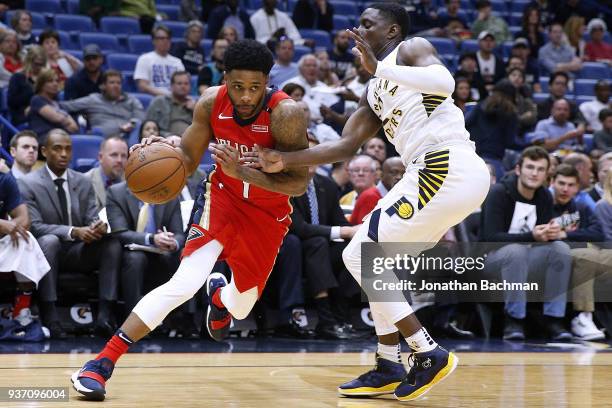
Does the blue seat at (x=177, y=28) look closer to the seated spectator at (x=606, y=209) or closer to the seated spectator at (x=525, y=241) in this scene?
the seated spectator at (x=525, y=241)

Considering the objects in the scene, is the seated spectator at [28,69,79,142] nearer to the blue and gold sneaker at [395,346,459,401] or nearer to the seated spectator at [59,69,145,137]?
the seated spectator at [59,69,145,137]

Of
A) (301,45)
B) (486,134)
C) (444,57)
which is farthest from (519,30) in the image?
(486,134)

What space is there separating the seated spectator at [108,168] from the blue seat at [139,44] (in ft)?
14.5

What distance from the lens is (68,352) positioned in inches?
255

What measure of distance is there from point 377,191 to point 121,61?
198 inches

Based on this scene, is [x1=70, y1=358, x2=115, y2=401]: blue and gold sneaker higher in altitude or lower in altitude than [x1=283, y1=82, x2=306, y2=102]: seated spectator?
lower

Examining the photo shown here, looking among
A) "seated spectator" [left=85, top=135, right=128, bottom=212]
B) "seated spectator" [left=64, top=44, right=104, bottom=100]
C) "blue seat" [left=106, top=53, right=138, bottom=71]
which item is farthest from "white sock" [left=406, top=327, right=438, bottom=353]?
"blue seat" [left=106, top=53, right=138, bottom=71]

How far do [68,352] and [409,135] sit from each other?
2.96 meters

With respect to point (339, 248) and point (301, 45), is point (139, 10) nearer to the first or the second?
point (301, 45)

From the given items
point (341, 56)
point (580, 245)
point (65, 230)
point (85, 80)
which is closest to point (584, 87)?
point (341, 56)

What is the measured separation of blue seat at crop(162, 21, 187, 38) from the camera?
12.9 meters

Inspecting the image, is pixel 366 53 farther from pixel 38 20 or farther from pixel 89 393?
pixel 38 20

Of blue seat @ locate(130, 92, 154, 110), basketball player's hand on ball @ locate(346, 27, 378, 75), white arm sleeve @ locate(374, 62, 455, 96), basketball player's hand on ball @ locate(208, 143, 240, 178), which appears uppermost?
basketball player's hand on ball @ locate(346, 27, 378, 75)

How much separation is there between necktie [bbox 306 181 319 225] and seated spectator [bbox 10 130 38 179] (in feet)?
7.68
